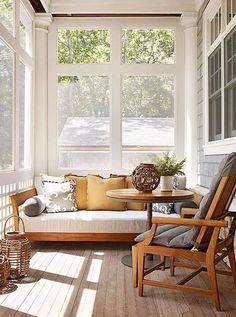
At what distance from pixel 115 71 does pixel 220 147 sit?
7.94ft

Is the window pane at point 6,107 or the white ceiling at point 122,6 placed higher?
the white ceiling at point 122,6

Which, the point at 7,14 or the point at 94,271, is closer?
the point at 94,271

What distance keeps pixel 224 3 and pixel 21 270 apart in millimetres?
3615

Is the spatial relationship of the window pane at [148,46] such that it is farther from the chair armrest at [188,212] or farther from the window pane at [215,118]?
the chair armrest at [188,212]

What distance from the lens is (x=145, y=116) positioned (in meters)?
6.35

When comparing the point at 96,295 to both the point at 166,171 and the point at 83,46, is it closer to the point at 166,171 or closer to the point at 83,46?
the point at 166,171

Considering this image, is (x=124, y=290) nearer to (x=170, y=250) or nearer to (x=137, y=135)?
(x=170, y=250)

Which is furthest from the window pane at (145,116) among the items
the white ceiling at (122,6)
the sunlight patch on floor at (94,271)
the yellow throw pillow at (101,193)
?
the sunlight patch on floor at (94,271)

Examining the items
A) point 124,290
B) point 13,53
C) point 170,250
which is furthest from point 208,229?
point 13,53

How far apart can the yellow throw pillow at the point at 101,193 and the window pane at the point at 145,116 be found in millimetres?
842

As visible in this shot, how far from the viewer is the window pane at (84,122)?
6.34 m

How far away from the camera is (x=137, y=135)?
6.35 meters

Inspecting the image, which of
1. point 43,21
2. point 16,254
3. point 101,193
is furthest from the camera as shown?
point 43,21

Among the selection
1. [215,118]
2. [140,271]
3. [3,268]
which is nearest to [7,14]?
[215,118]
